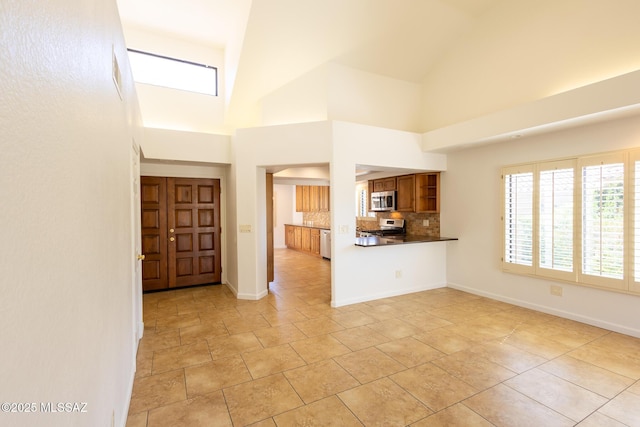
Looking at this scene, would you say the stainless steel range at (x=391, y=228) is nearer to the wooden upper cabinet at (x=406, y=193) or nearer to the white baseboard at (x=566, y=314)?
the wooden upper cabinet at (x=406, y=193)

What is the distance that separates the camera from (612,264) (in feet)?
11.3

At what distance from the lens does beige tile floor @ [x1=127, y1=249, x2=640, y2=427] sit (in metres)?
2.14

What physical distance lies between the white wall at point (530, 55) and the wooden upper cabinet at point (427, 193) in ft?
3.20

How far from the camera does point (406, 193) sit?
5984mm

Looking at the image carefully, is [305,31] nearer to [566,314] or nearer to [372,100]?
[372,100]

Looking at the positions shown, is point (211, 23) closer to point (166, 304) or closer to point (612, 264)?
point (166, 304)

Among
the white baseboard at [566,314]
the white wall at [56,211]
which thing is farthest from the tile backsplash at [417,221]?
the white wall at [56,211]

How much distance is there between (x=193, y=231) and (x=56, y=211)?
4.96 metres

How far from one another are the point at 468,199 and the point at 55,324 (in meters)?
5.44

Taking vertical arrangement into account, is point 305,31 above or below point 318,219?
above

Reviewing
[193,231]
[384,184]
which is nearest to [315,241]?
[384,184]

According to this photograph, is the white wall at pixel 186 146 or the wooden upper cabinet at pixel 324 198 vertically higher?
the white wall at pixel 186 146

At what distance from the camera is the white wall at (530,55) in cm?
332

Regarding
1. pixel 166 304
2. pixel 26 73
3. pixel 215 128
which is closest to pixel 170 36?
pixel 215 128
